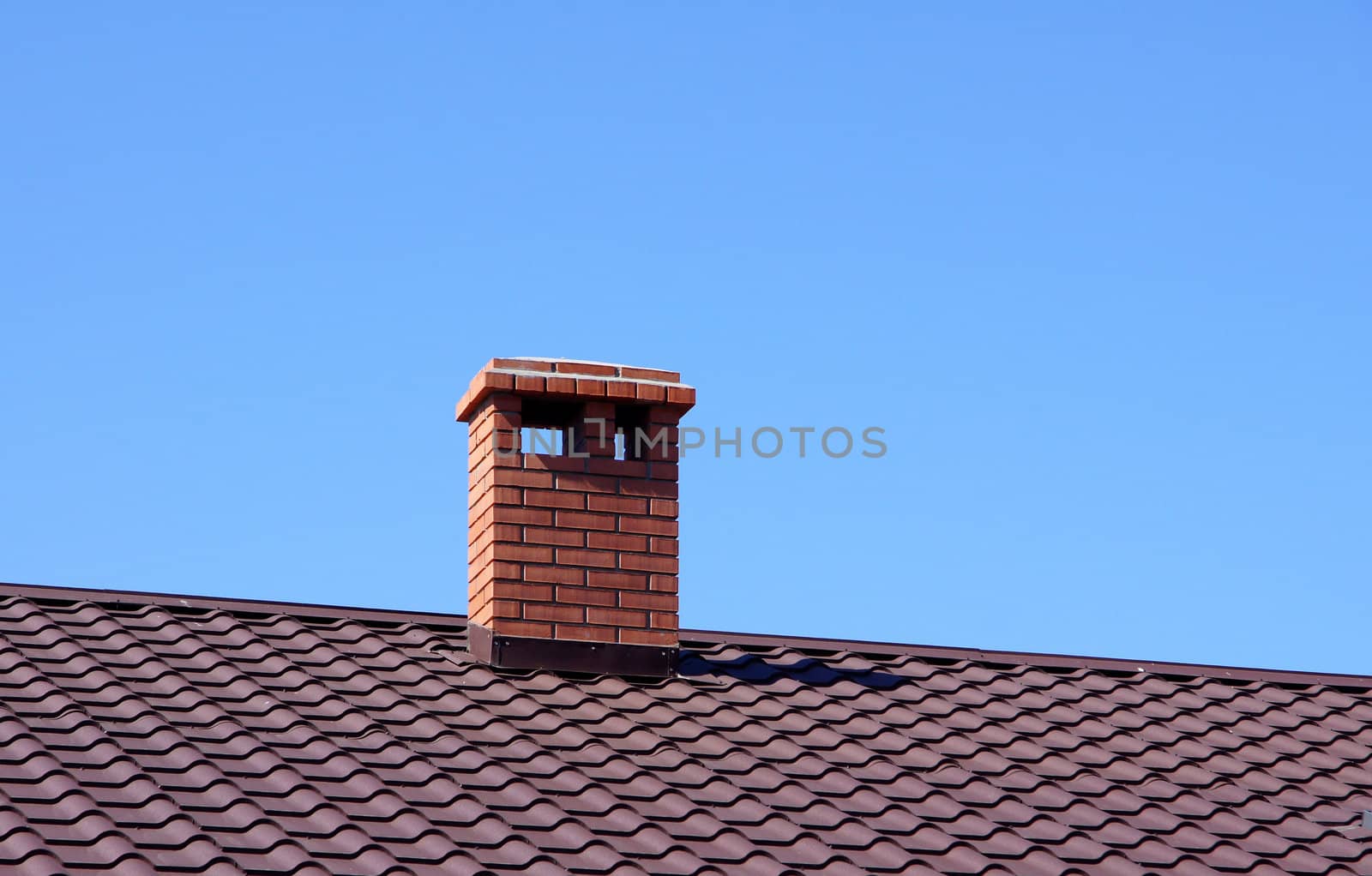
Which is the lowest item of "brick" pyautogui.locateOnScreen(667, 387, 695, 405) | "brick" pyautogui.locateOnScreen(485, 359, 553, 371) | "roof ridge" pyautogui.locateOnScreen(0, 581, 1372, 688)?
"roof ridge" pyautogui.locateOnScreen(0, 581, 1372, 688)

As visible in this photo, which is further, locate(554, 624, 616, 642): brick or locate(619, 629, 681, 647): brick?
locate(619, 629, 681, 647): brick

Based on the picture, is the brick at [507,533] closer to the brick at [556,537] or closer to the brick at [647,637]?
the brick at [556,537]

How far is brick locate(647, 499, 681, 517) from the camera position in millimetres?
9883

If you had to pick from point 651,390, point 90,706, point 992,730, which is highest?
point 651,390

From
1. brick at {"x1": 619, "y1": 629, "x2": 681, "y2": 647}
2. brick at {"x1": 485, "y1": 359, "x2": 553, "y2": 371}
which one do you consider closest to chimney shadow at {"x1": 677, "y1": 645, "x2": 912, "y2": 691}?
brick at {"x1": 619, "y1": 629, "x2": 681, "y2": 647}

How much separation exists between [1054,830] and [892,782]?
79 centimetres

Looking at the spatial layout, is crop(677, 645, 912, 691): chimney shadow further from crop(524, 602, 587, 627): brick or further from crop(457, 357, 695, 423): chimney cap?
crop(457, 357, 695, 423): chimney cap

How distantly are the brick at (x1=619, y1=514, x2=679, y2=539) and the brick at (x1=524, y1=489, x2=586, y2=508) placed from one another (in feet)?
0.84

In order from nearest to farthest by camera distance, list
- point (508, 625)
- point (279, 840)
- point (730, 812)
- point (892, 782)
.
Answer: point (279, 840) < point (730, 812) < point (892, 782) < point (508, 625)

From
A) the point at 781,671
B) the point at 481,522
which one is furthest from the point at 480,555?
the point at 781,671

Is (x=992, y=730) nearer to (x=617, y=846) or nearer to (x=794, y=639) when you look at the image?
(x=794, y=639)

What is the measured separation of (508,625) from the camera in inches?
369

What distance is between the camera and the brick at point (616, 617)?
957 cm

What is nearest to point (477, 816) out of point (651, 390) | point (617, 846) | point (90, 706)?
point (617, 846)
